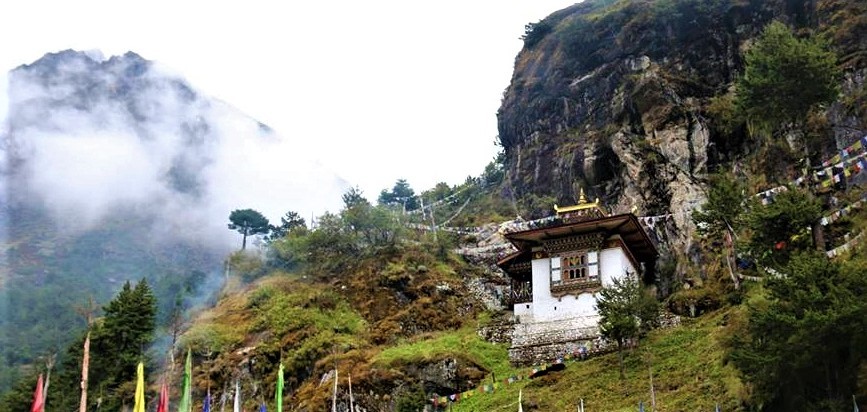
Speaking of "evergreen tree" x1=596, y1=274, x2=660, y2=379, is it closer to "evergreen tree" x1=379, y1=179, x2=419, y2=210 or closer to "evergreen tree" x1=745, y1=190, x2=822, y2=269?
"evergreen tree" x1=745, y1=190, x2=822, y2=269

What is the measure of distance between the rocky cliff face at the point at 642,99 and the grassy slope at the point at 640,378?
10264mm

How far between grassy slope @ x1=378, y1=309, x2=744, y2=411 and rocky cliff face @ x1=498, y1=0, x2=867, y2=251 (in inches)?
404

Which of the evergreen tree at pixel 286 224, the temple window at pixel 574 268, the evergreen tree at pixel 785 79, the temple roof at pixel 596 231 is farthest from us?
the evergreen tree at pixel 286 224

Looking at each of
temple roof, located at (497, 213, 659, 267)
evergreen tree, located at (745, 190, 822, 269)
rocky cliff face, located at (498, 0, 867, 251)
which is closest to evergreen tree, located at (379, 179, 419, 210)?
rocky cliff face, located at (498, 0, 867, 251)

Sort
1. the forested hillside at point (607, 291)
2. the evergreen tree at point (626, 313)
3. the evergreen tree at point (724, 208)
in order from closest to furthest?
the forested hillside at point (607, 291), the evergreen tree at point (626, 313), the evergreen tree at point (724, 208)

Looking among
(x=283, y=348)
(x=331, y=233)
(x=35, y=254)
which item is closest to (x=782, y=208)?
(x=283, y=348)

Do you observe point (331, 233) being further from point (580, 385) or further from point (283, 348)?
point (580, 385)

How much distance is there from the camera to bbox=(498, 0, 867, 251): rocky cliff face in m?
40.2

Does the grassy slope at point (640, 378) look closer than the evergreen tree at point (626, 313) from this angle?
Yes

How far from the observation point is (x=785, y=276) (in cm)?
1977

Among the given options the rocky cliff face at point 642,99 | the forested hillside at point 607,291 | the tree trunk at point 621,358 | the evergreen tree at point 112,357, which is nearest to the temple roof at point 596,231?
the forested hillside at point 607,291

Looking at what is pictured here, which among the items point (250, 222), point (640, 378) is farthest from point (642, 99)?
point (250, 222)

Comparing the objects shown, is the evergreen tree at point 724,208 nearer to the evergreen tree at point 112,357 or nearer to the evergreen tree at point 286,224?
the evergreen tree at point 112,357

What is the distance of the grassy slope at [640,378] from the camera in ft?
76.6
